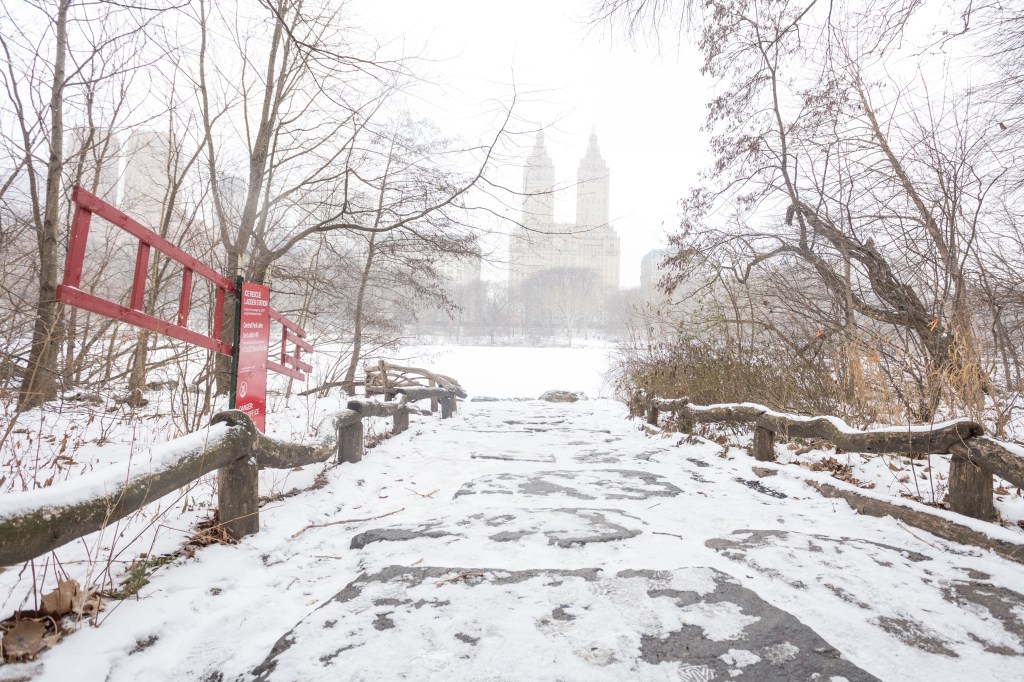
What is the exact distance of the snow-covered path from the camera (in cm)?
146

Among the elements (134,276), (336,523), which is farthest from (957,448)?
(134,276)

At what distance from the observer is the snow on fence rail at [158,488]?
142cm

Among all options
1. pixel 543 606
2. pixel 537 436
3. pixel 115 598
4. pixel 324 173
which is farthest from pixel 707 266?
pixel 115 598

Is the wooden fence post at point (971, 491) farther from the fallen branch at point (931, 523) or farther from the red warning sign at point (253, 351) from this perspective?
the red warning sign at point (253, 351)

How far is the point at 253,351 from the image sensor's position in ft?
13.0

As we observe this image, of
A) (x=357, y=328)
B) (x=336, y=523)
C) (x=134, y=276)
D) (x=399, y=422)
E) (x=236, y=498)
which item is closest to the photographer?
(x=236, y=498)

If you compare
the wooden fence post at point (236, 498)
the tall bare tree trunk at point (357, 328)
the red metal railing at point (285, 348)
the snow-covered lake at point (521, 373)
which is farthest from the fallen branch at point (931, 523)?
the snow-covered lake at point (521, 373)

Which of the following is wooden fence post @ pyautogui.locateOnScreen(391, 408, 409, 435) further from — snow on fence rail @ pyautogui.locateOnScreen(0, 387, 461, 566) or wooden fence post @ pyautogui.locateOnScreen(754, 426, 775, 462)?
wooden fence post @ pyautogui.locateOnScreen(754, 426, 775, 462)

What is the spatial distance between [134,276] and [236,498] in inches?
63.7

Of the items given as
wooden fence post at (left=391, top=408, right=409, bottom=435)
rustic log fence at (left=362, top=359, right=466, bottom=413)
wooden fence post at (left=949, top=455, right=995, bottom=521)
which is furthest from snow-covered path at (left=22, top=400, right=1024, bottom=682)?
rustic log fence at (left=362, top=359, right=466, bottom=413)

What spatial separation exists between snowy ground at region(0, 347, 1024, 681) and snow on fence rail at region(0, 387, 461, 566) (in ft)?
0.67

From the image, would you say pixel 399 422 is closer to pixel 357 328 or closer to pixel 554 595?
pixel 357 328

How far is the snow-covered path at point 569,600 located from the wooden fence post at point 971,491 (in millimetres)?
286

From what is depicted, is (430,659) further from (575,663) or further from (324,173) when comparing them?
(324,173)
